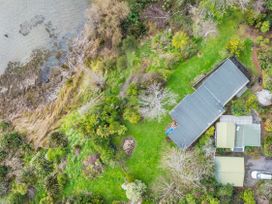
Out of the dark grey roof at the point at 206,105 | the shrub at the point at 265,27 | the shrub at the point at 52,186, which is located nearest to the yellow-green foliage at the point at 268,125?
the dark grey roof at the point at 206,105

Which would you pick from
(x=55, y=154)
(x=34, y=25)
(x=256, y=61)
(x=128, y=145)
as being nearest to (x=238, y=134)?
(x=256, y=61)

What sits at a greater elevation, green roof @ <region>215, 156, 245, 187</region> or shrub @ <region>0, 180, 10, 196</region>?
shrub @ <region>0, 180, 10, 196</region>

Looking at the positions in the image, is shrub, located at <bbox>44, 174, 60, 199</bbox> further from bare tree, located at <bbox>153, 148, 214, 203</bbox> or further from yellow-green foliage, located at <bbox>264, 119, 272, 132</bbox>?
yellow-green foliage, located at <bbox>264, 119, 272, 132</bbox>

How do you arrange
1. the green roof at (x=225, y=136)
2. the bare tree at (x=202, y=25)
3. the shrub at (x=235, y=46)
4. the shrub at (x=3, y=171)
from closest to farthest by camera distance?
the green roof at (x=225, y=136) → the shrub at (x=235, y=46) → the bare tree at (x=202, y=25) → the shrub at (x=3, y=171)

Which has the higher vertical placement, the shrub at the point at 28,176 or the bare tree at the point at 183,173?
the shrub at the point at 28,176

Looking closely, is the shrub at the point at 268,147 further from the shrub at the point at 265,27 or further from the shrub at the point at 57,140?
the shrub at the point at 57,140

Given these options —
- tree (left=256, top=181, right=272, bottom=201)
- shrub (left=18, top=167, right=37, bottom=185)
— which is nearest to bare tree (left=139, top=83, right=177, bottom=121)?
tree (left=256, top=181, right=272, bottom=201)

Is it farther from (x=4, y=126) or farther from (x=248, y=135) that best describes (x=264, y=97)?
(x=4, y=126)
